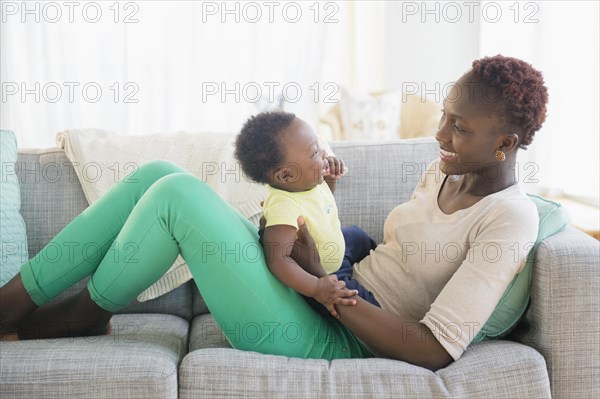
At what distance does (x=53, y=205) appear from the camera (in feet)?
7.05

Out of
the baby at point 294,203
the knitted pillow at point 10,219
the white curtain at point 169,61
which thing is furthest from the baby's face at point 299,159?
the white curtain at point 169,61

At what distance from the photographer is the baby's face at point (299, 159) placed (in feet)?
5.65

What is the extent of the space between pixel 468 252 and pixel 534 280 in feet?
0.60

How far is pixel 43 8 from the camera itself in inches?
166

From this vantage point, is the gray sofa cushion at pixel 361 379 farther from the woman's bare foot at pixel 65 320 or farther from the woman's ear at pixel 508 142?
the woman's ear at pixel 508 142

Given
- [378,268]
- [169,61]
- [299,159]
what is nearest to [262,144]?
[299,159]

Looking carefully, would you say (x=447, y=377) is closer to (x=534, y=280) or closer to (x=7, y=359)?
(x=534, y=280)

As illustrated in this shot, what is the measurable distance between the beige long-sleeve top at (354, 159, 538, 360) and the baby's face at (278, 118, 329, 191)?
25 centimetres

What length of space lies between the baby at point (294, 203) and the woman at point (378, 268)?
36mm

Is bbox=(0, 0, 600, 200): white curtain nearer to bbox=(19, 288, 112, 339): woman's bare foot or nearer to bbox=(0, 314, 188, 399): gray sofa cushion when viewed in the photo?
bbox=(19, 288, 112, 339): woman's bare foot

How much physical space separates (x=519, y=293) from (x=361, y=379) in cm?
40

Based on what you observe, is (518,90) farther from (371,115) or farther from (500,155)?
(371,115)

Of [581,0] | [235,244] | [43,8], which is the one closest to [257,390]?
[235,244]

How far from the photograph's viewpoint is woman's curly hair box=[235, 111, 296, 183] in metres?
1.72
